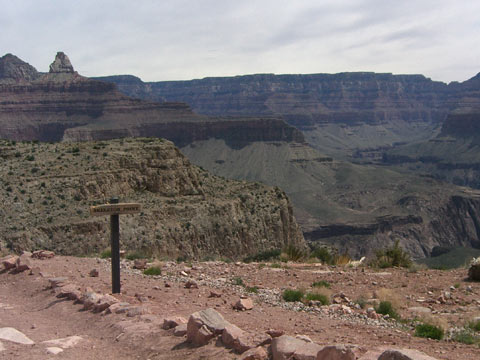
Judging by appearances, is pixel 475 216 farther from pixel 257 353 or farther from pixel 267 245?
pixel 257 353

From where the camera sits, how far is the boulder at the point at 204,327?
35.1 feet

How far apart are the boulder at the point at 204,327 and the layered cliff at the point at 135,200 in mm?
24129

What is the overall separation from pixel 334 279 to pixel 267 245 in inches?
1173

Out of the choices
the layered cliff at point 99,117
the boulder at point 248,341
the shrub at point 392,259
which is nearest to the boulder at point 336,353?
the boulder at point 248,341

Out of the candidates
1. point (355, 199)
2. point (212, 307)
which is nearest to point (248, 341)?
point (212, 307)

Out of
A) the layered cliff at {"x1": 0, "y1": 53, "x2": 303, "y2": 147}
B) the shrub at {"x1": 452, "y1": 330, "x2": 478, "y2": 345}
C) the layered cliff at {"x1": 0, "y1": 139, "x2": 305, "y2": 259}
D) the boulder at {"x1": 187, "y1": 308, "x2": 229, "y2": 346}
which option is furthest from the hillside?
the boulder at {"x1": 187, "y1": 308, "x2": 229, "y2": 346}

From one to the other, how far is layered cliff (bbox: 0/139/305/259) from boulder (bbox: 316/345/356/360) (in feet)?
87.7

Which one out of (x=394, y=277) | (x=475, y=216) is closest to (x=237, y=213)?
(x=394, y=277)

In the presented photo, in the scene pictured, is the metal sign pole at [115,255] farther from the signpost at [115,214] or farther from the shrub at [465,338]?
the shrub at [465,338]

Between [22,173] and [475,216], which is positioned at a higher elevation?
[22,173]

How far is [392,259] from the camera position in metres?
22.8

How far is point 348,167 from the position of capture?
182125mm

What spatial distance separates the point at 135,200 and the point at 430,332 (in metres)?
34.2

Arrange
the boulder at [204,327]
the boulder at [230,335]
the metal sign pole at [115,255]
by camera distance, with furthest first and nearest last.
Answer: the metal sign pole at [115,255], the boulder at [204,327], the boulder at [230,335]
